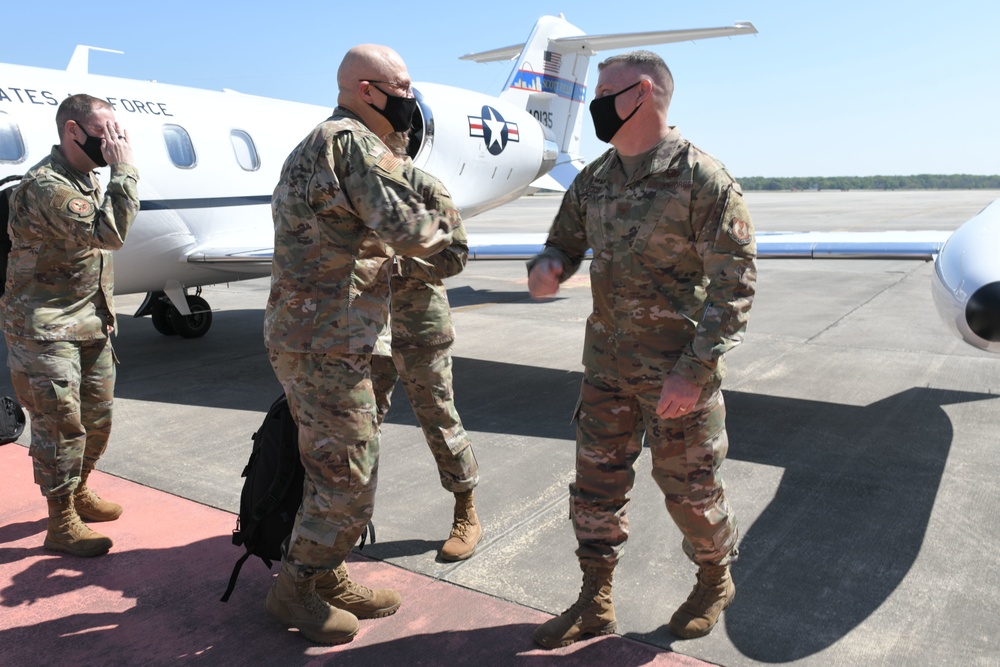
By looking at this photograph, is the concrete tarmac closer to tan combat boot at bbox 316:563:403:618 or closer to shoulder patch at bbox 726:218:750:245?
tan combat boot at bbox 316:563:403:618

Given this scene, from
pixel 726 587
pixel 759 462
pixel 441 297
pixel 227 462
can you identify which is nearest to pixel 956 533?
pixel 759 462

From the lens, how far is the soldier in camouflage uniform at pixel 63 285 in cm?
360

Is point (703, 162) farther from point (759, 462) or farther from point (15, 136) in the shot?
point (15, 136)

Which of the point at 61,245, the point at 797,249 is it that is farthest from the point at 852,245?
the point at 61,245

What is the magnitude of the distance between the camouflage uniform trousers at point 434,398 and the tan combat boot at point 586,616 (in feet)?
3.20

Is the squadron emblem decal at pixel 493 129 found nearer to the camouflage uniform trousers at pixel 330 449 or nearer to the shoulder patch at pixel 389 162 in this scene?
the shoulder patch at pixel 389 162

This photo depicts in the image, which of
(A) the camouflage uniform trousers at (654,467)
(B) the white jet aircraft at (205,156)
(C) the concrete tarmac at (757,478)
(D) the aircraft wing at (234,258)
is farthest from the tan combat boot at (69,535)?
(D) the aircraft wing at (234,258)

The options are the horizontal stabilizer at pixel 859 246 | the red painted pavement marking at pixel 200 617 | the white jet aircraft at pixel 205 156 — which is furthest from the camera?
the white jet aircraft at pixel 205 156

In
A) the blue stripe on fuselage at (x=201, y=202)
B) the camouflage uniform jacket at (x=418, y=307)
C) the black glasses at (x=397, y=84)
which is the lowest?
the blue stripe on fuselage at (x=201, y=202)

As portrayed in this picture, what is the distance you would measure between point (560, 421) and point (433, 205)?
326 cm

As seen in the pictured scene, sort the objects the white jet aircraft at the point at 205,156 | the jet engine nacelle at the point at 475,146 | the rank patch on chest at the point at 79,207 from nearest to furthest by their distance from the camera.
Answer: the rank patch on chest at the point at 79,207, the white jet aircraft at the point at 205,156, the jet engine nacelle at the point at 475,146

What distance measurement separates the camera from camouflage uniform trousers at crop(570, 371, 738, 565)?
2.92m

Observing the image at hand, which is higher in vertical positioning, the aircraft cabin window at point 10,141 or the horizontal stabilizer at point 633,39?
the horizontal stabilizer at point 633,39

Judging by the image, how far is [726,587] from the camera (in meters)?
3.18
